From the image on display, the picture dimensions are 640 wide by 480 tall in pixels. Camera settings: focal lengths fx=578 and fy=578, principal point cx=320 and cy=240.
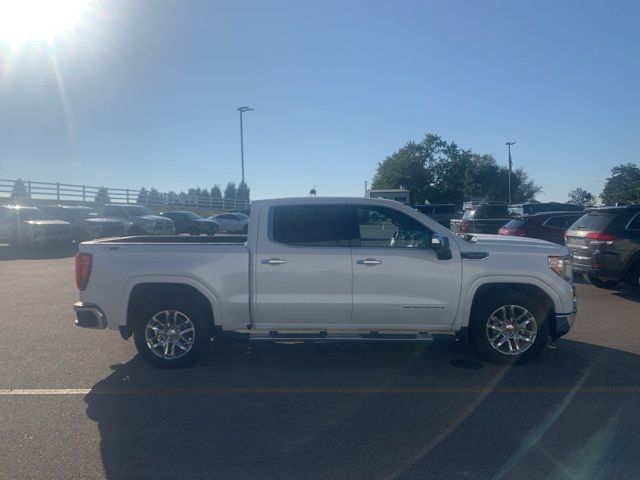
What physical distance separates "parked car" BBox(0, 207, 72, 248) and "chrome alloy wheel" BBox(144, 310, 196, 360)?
16.7 metres

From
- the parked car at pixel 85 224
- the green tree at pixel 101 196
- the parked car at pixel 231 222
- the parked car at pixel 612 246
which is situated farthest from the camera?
the green tree at pixel 101 196

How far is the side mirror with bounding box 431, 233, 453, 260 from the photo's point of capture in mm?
6246

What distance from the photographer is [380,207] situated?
6727 mm

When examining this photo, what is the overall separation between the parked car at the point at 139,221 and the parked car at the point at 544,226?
1659cm

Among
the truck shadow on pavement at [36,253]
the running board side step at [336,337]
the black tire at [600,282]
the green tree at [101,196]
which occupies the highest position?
the green tree at [101,196]

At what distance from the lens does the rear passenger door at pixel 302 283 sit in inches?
253

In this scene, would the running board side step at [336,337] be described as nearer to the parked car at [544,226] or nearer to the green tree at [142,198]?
the parked car at [544,226]

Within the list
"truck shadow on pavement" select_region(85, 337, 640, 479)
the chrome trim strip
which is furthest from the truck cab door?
the chrome trim strip

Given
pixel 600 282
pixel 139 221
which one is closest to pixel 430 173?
pixel 139 221

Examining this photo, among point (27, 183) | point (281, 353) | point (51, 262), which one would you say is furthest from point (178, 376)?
point (27, 183)

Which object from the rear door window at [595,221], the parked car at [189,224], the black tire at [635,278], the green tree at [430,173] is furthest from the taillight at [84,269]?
the green tree at [430,173]

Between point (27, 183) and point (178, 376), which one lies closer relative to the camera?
point (178, 376)

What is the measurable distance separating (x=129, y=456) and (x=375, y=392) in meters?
2.44

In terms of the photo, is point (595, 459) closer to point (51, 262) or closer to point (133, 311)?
point (133, 311)
